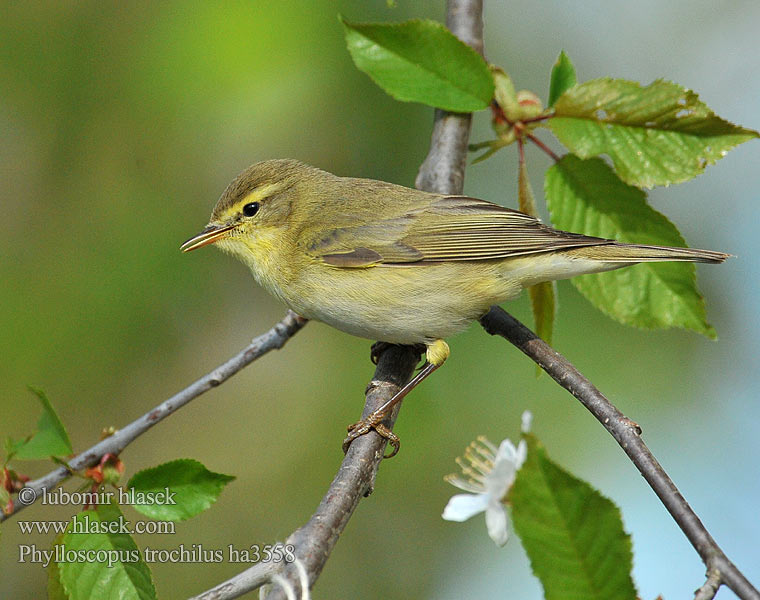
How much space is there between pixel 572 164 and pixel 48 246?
2.85 meters

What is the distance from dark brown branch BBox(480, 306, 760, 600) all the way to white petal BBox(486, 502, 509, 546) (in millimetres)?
381

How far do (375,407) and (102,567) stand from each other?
3.27 ft

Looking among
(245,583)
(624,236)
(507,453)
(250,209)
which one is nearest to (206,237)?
(250,209)

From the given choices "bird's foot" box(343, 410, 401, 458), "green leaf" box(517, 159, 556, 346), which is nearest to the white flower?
"bird's foot" box(343, 410, 401, 458)

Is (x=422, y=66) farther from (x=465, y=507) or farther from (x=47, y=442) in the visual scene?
(x=47, y=442)

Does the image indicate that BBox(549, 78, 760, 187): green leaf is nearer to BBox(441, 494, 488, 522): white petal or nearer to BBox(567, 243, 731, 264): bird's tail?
BBox(567, 243, 731, 264): bird's tail

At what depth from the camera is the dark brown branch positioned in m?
1.50

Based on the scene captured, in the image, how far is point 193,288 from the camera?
429 centimetres

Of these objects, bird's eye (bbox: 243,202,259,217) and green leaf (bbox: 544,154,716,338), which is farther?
bird's eye (bbox: 243,202,259,217)

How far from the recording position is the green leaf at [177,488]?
2232 mm

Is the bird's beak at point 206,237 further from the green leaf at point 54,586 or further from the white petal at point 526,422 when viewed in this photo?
the white petal at point 526,422

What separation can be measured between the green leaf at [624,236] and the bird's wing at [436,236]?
0.69 ft

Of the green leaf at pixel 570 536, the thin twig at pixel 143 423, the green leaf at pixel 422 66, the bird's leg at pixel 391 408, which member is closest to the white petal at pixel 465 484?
the bird's leg at pixel 391 408

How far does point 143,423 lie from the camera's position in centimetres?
256
